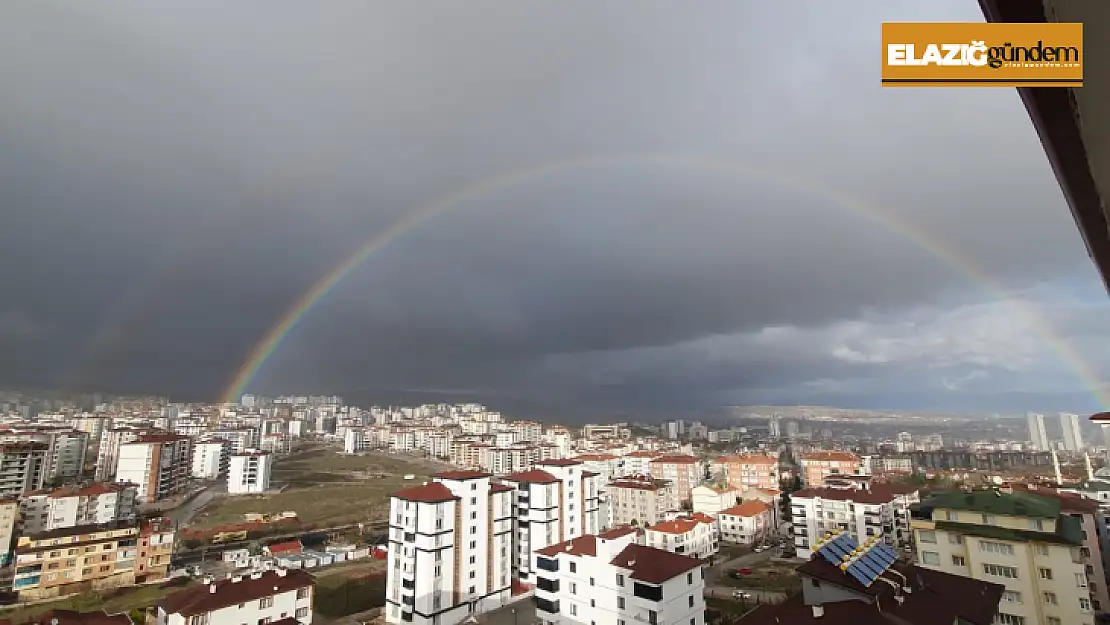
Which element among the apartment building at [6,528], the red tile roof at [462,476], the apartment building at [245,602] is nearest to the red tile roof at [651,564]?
the red tile roof at [462,476]

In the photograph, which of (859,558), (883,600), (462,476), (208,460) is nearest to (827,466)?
(462,476)

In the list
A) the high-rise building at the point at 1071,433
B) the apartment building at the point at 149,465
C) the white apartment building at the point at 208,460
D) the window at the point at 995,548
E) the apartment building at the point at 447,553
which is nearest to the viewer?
the window at the point at 995,548

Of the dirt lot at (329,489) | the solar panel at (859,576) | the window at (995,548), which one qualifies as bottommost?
the dirt lot at (329,489)

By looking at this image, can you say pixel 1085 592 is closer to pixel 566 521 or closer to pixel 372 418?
pixel 566 521

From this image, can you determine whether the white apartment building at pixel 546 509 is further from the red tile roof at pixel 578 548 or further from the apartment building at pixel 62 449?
the apartment building at pixel 62 449

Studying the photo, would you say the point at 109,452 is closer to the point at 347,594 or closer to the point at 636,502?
the point at 347,594

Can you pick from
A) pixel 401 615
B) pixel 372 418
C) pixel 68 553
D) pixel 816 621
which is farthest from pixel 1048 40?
pixel 372 418
